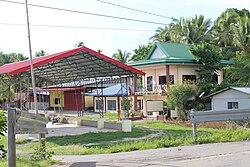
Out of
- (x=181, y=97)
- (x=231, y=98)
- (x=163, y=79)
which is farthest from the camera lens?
(x=163, y=79)

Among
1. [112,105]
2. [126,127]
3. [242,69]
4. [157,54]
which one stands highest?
[157,54]

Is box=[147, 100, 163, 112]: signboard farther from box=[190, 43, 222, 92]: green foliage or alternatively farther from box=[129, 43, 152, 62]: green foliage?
box=[129, 43, 152, 62]: green foliage

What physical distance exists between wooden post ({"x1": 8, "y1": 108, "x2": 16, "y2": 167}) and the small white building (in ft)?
80.4

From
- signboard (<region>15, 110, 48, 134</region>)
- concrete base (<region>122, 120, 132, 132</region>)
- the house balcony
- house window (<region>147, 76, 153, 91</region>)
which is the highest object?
house window (<region>147, 76, 153, 91</region>)

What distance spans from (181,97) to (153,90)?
7.35 meters

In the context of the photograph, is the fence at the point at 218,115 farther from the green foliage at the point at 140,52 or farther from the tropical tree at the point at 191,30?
the green foliage at the point at 140,52

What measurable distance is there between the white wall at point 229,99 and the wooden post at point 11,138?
25.4 meters

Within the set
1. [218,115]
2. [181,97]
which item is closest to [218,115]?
[218,115]

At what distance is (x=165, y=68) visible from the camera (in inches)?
1508

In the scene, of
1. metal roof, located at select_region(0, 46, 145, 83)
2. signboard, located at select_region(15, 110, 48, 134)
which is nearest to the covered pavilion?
metal roof, located at select_region(0, 46, 145, 83)

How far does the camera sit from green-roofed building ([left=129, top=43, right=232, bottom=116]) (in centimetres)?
3716

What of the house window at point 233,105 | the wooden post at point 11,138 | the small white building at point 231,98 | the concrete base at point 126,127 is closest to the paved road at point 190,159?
the wooden post at point 11,138

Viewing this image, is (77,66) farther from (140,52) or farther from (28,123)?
(140,52)

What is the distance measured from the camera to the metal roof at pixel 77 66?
22953mm
